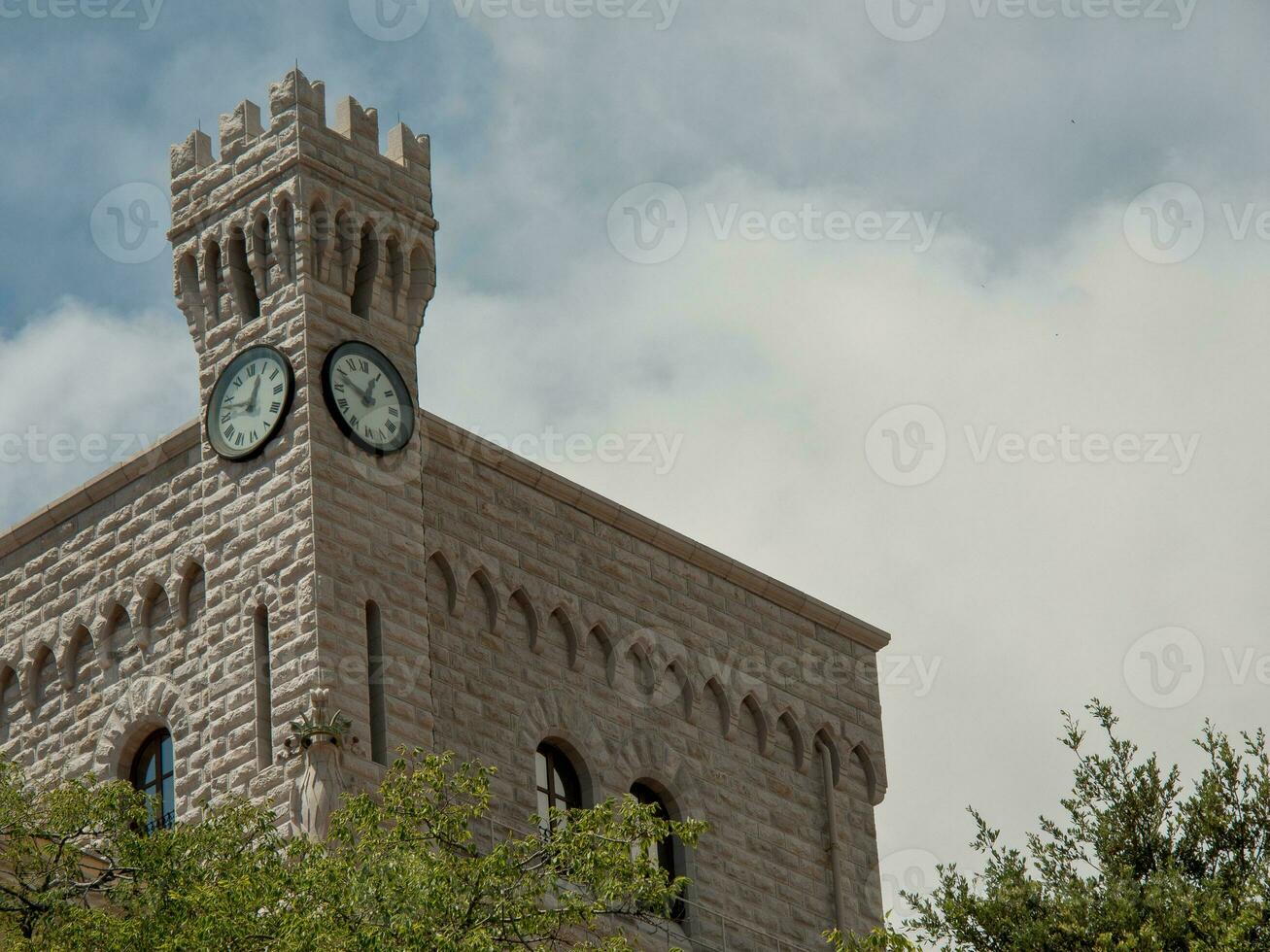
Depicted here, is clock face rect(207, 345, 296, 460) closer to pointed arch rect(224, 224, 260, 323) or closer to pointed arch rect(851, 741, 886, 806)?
pointed arch rect(224, 224, 260, 323)

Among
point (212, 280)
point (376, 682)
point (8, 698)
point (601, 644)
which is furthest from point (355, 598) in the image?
point (8, 698)

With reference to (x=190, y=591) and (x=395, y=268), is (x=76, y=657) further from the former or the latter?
(x=395, y=268)

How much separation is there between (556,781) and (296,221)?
6716mm

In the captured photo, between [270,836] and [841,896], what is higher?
[841,896]

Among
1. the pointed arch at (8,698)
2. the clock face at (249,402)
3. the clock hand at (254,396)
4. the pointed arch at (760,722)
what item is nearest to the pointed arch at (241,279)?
the clock face at (249,402)

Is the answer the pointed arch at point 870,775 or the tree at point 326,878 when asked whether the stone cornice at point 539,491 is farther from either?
the tree at point 326,878

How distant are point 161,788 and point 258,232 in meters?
6.03

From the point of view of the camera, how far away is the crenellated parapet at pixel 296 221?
98.9ft

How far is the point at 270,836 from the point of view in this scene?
23.6 m

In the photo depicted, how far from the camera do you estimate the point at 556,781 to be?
3095 centimetres

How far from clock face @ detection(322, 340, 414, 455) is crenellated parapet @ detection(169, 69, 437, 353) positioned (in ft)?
Result: 2.10

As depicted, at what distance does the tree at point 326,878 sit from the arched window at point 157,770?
5.41 m

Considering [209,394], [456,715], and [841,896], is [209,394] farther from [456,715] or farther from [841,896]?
[841,896]

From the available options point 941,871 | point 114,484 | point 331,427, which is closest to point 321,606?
point 331,427
